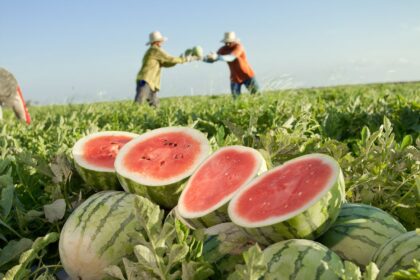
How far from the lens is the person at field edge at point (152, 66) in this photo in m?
15.0

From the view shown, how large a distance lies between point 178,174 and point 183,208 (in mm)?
343

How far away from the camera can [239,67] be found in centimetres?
1633

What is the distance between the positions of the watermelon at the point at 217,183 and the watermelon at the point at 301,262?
1.32ft

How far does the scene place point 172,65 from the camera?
15.4 m

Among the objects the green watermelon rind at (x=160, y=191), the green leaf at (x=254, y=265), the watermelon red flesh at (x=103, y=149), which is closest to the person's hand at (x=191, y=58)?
the watermelon red flesh at (x=103, y=149)

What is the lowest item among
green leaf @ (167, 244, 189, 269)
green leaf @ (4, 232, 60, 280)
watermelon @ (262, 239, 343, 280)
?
green leaf @ (4, 232, 60, 280)

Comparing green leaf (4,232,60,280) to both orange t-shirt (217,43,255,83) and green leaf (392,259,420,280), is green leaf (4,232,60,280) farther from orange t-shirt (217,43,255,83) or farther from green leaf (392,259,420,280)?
orange t-shirt (217,43,255,83)

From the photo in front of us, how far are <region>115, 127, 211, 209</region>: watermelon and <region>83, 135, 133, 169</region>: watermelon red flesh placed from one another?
0.21 m

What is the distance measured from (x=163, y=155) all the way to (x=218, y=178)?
0.49 metres

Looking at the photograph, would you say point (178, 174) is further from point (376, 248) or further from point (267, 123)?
point (267, 123)

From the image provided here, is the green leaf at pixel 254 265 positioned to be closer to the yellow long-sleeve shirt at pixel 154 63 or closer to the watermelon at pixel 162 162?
the watermelon at pixel 162 162

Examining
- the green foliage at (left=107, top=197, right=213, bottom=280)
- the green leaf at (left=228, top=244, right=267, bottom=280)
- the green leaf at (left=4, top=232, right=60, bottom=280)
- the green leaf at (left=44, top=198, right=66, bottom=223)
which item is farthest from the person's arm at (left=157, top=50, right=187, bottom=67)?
the green leaf at (left=228, top=244, right=267, bottom=280)

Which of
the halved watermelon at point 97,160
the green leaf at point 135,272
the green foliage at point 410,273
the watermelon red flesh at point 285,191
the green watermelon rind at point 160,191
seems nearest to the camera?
the green foliage at point 410,273

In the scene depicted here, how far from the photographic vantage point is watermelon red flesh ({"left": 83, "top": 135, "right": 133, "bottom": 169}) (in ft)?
8.99
